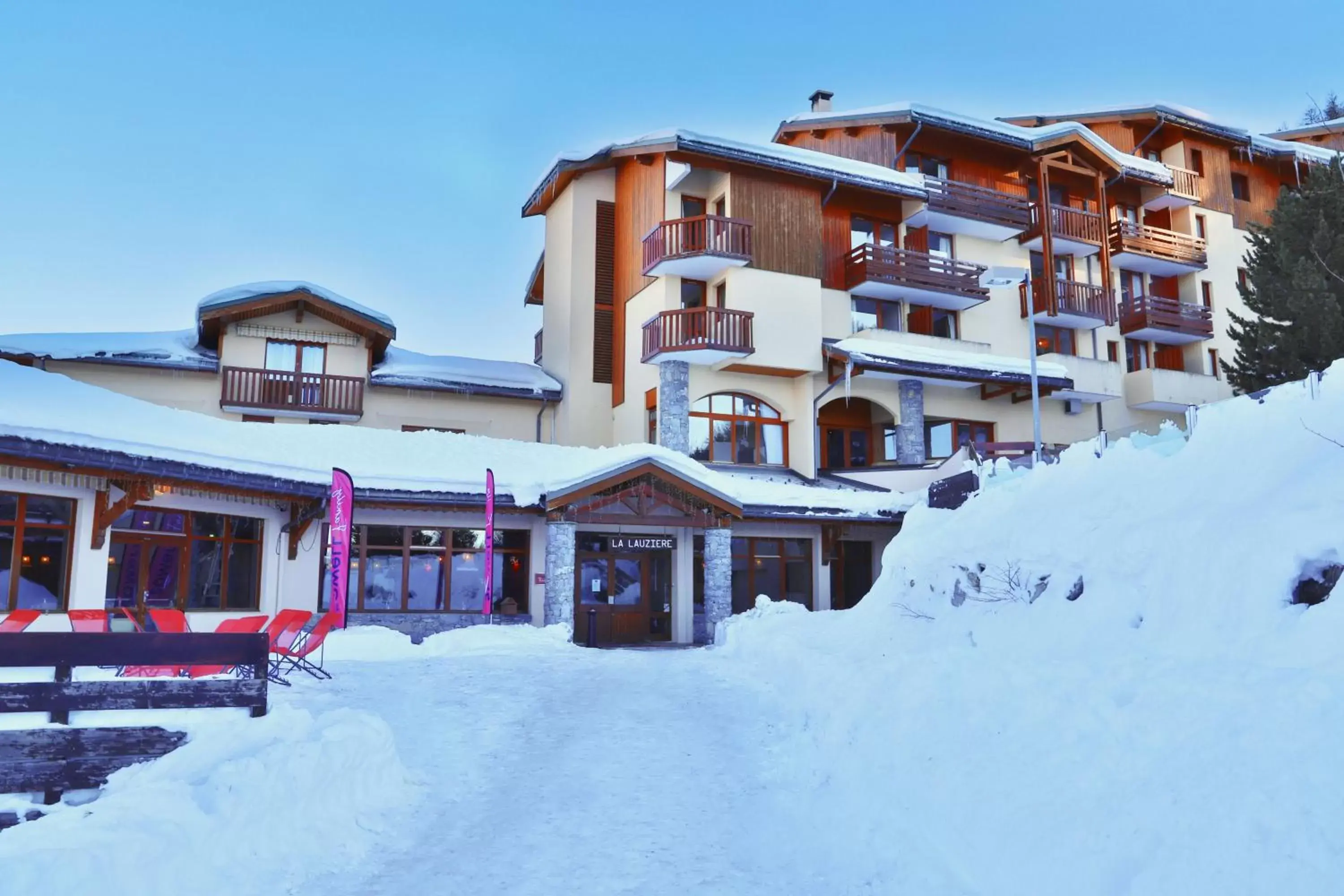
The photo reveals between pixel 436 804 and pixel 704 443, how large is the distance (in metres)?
17.1

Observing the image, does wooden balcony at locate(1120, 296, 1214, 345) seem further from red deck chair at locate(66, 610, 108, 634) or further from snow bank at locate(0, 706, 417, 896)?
snow bank at locate(0, 706, 417, 896)

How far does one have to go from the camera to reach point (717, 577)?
1989 cm

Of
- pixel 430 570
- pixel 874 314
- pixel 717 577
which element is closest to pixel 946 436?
pixel 874 314

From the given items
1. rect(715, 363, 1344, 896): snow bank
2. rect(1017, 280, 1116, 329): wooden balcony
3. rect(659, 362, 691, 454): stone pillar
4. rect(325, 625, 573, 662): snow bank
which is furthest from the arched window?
rect(715, 363, 1344, 896): snow bank

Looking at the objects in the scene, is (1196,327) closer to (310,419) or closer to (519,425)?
(519,425)

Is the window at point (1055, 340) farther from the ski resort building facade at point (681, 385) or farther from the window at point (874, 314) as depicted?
the window at point (874, 314)

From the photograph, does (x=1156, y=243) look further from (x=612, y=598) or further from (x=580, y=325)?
(x=612, y=598)

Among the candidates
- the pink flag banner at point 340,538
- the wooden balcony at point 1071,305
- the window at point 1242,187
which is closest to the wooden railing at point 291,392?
the pink flag banner at point 340,538

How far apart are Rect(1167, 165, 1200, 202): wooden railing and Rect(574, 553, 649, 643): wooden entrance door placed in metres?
22.0

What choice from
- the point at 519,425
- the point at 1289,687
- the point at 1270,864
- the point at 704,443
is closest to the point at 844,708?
the point at 1289,687

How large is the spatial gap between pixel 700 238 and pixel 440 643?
1207 centimetres

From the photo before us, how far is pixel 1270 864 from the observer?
4191mm

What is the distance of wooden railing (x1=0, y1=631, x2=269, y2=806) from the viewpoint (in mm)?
5992

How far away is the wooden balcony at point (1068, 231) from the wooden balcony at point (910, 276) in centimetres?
284
